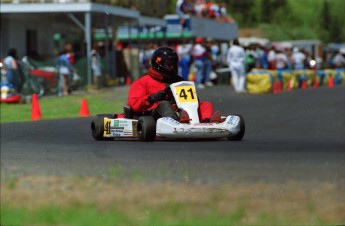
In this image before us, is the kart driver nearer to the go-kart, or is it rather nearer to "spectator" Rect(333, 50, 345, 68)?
the go-kart

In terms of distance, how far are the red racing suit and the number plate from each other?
7cm

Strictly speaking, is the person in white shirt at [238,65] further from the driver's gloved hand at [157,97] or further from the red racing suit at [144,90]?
the driver's gloved hand at [157,97]

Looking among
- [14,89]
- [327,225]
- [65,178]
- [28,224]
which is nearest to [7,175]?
[65,178]

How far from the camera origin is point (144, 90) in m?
6.57

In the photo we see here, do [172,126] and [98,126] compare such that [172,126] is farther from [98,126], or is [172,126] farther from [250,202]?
[250,202]

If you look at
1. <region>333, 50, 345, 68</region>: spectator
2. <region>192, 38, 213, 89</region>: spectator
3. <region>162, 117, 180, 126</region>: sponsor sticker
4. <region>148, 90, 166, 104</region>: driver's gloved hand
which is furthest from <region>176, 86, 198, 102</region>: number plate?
<region>333, 50, 345, 68</region>: spectator

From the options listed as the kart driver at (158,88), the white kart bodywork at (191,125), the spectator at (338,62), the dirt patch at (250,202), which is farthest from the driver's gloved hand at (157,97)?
the spectator at (338,62)

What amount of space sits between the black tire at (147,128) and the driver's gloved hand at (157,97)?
350mm

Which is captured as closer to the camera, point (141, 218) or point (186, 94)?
point (141, 218)

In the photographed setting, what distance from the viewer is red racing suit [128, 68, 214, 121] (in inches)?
248

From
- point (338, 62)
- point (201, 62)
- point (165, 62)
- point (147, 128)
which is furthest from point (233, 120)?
point (338, 62)

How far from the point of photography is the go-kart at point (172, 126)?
6910mm

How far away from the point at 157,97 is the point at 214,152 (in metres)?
1.80

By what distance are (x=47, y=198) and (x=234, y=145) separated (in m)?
1.98
